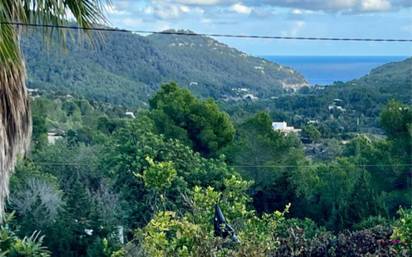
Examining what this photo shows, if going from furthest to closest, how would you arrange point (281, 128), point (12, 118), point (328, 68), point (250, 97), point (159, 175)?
point (328, 68), point (250, 97), point (281, 128), point (159, 175), point (12, 118)

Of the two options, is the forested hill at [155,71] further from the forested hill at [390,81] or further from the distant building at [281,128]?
the distant building at [281,128]

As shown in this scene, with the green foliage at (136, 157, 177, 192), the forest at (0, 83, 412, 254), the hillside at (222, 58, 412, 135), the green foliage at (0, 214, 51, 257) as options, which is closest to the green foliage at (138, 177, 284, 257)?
the forest at (0, 83, 412, 254)

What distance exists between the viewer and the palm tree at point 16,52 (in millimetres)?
3309

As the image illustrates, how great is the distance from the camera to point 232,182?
4.71 meters

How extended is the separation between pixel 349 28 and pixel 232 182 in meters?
6.02

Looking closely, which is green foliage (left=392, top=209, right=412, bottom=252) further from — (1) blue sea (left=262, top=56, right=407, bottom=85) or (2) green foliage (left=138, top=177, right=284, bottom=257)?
(1) blue sea (left=262, top=56, right=407, bottom=85)

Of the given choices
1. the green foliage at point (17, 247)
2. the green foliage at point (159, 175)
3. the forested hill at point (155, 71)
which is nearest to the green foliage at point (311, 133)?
the forested hill at point (155, 71)

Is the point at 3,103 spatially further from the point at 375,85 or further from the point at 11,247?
the point at 375,85

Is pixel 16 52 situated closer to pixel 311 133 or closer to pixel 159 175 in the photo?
pixel 159 175

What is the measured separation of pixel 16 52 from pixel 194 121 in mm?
13420

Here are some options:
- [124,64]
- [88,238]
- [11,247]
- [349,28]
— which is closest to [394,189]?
[349,28]

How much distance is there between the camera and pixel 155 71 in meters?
40.6

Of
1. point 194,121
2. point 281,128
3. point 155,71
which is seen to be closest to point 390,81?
point 281,128

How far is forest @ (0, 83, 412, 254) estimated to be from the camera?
779cm
